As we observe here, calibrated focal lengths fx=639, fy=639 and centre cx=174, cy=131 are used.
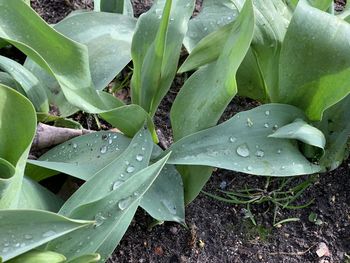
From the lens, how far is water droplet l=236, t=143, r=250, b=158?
1.23m

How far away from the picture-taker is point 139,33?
1.33 meters

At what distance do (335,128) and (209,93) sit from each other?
35 cm

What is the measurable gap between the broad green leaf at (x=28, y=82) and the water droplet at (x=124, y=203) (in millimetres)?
418

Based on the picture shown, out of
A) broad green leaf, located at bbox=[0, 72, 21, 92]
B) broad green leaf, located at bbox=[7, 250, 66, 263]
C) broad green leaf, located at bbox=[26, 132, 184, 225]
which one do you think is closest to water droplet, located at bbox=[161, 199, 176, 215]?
broad green leaf, located at bbox=[26, 132, 184, 225]

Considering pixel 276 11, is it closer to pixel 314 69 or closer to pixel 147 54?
pixel 314 69

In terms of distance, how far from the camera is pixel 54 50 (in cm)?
127

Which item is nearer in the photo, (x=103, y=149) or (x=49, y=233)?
(x=49, y=233)

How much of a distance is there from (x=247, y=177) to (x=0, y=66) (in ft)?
2.00

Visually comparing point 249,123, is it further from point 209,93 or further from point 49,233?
point 49,233

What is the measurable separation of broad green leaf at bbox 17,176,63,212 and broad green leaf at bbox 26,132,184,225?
1.7 inches

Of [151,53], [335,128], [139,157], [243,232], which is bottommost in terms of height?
[243,232]

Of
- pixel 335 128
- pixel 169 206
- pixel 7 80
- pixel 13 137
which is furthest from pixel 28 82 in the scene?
pixel 335 128

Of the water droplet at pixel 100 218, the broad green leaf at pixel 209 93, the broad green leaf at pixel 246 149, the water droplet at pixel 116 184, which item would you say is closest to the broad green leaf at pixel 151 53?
the broad green leaf at pixel 209 93

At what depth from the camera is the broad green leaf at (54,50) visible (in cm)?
123
